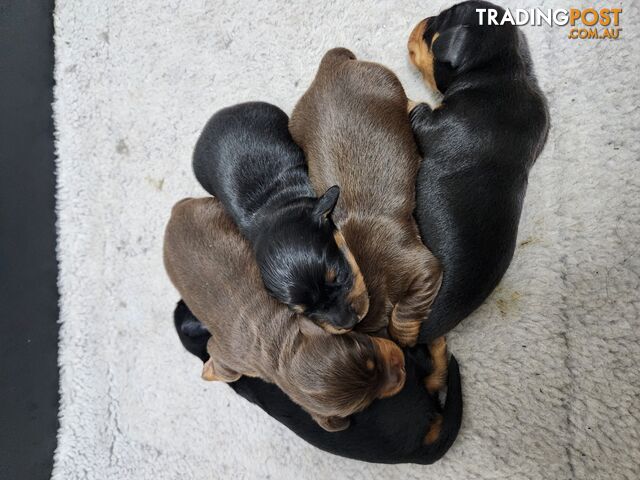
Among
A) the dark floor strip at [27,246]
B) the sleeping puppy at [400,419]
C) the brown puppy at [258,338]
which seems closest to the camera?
the brown puppy at [258,338]

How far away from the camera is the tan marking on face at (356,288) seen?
153 centimetres

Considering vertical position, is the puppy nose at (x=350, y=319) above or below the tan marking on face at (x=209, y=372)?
above

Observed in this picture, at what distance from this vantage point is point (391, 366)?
155 cm

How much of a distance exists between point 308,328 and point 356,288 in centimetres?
17

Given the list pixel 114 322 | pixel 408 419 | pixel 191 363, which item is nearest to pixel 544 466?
pixel 408 419

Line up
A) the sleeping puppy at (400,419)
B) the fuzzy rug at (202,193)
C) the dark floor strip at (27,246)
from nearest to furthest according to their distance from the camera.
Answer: the sleeping puppy at (400,419)
the fuzzy rug at (202,193)
the dark floor strip at (27,246)

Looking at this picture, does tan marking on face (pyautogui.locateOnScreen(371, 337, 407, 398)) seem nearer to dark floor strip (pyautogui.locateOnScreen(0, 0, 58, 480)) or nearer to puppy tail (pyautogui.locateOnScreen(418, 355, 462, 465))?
puppy tail (pyautogui.locateOnScreen(418, 355, 462, 465))

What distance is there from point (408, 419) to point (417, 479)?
0.38 m

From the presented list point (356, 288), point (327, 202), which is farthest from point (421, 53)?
point (356, 288)

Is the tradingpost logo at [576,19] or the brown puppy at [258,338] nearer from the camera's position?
the brown puppy at [258,338]

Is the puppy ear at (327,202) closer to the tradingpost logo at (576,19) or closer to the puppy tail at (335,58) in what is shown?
the puppy tail at (335,58)

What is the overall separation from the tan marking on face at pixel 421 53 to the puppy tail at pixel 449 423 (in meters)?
0.91

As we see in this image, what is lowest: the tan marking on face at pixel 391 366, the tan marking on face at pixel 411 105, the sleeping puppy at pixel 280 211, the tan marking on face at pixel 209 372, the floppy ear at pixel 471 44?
the tan marking on face at pixel 209 372

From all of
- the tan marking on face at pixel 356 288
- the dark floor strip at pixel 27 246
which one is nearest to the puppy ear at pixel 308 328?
the tan marking on face at pixel 356 288
